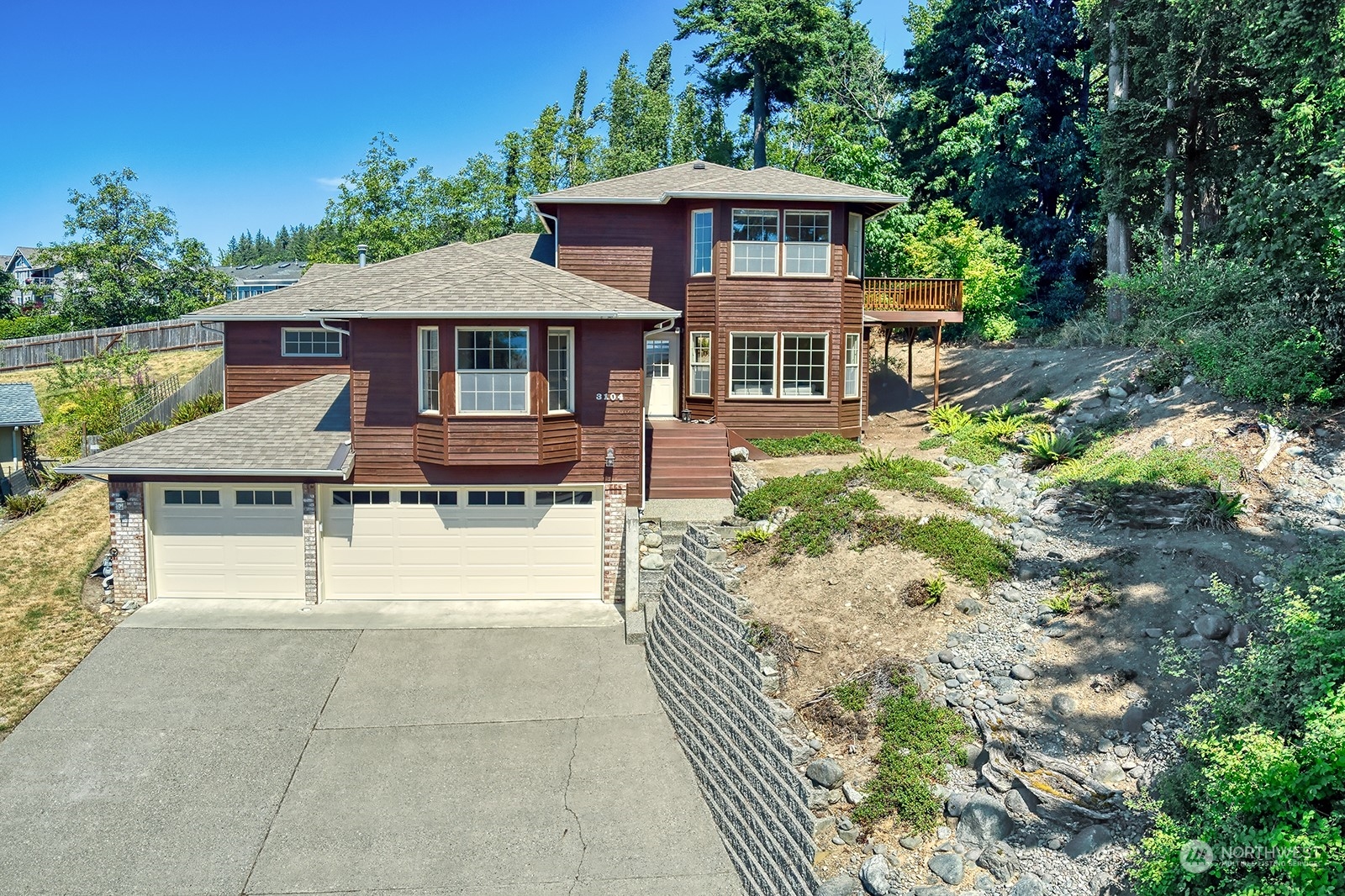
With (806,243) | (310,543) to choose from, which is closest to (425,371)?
(310,543)

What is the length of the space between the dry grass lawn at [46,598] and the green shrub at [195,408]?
2.68 meters

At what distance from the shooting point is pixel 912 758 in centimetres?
772

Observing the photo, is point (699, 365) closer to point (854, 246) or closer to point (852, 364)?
point (852, 364)

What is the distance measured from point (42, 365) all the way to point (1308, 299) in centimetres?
3870

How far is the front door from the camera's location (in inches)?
798

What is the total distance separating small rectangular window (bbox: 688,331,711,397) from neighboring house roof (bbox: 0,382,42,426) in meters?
14.9

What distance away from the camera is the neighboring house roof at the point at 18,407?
18.7m

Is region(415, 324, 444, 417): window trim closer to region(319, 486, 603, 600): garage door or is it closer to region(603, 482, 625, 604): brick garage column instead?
region(319, 486, 603, 600): garage door

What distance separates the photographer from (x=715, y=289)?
19047 mm

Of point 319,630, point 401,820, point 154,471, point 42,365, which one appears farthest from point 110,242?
point 401,820

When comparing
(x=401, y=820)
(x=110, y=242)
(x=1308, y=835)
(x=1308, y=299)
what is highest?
(x=110, y=242)

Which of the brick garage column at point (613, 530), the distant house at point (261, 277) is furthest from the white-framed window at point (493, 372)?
the distant house at point (261, 277)

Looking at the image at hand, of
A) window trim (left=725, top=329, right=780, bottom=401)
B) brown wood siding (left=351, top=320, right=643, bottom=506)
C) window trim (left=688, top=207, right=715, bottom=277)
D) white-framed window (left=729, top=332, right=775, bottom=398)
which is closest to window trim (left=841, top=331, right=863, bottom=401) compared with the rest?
window trim (left=725, top=329, right=780, bottom=401)

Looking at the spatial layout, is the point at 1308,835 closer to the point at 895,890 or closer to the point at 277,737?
the point at 895,890
